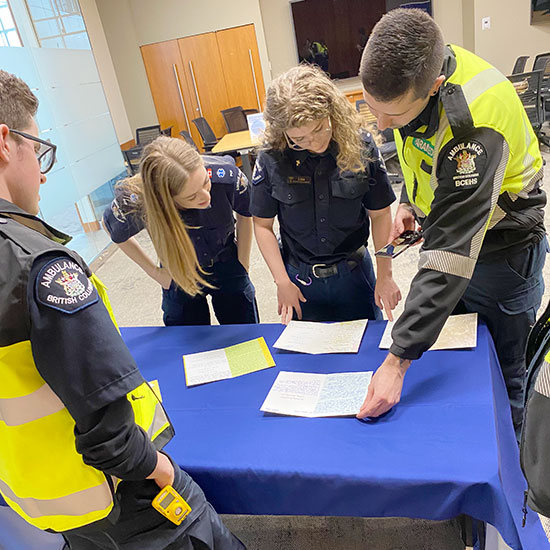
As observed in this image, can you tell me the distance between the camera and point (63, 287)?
2.27ft

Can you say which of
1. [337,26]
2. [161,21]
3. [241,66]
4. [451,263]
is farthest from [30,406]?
[337,26]

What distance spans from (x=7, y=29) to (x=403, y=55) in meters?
3.66

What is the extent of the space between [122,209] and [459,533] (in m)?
1.52

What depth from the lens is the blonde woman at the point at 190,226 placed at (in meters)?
1.52

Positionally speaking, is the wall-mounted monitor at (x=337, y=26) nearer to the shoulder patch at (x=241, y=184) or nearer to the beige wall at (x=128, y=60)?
the beige wall at (x=128, y=60)

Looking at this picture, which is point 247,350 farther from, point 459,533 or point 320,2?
point 320,2

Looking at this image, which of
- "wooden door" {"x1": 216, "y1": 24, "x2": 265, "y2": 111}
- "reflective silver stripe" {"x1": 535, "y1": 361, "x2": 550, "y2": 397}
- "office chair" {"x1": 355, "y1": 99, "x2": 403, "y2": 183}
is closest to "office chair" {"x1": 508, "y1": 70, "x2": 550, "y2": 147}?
"office chair" {"x1": 355, "y1": 99, "x2": 403, "y2": 183}

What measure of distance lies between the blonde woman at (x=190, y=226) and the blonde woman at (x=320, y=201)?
18cm

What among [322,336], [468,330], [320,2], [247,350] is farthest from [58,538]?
[320,2]

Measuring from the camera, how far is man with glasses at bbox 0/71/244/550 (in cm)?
68

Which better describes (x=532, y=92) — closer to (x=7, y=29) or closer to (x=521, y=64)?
(x=521, y=64)

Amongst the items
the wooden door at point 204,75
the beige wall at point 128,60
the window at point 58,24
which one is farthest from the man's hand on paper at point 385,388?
the beige wall at point 128,60

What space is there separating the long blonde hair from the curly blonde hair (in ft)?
1.03

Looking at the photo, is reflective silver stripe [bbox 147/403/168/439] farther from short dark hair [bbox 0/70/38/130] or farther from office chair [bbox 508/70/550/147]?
office chair [bbox 508/70/550/147]
